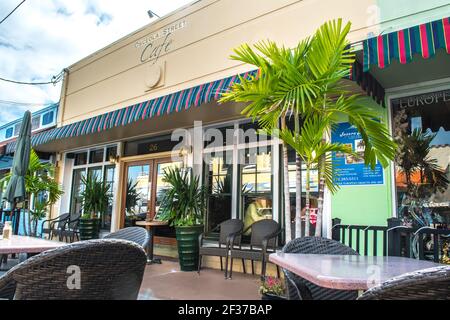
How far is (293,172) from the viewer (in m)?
4.95

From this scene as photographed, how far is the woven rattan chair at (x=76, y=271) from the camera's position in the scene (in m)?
1.17

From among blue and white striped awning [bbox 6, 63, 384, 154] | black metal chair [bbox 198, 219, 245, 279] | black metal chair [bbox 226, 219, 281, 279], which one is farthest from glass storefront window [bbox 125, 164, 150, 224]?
black metal chair [bbox 226, 219, 281, 279]

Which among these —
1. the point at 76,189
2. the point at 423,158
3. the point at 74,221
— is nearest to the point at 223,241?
the point at 423,158

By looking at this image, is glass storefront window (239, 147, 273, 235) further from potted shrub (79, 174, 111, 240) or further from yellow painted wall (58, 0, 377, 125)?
potted shrub (79, 174, 111, 240)

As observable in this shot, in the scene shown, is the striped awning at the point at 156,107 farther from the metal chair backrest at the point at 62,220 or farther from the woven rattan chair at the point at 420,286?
the woven rattan chair at the point at 420,286

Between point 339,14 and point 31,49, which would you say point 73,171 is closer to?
point 31,49

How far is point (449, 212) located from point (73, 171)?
8399 mm

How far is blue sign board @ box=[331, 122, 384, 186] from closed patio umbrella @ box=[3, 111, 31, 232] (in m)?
4.35

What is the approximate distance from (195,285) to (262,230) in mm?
1256

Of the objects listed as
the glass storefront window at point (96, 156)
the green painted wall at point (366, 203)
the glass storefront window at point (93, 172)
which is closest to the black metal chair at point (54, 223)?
the glass storefront window at point (93, 172)

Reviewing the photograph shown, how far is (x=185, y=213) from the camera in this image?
17.0ft

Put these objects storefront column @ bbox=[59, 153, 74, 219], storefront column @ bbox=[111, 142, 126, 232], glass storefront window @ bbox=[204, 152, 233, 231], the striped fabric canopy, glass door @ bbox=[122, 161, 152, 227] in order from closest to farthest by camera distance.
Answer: the striped fabric canopy
glass storefront window @ bbox=[204, 152, 233, 231]
glass door @ bbox=[122, 161, 152, 227]
storefront column @ bbox=[111, 142, 126, 232]
storefront column @ bbox=[59, 153, 74, 219]

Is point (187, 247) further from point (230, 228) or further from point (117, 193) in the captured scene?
point (117, 193)

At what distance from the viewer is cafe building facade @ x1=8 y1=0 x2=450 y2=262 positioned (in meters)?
3.78
